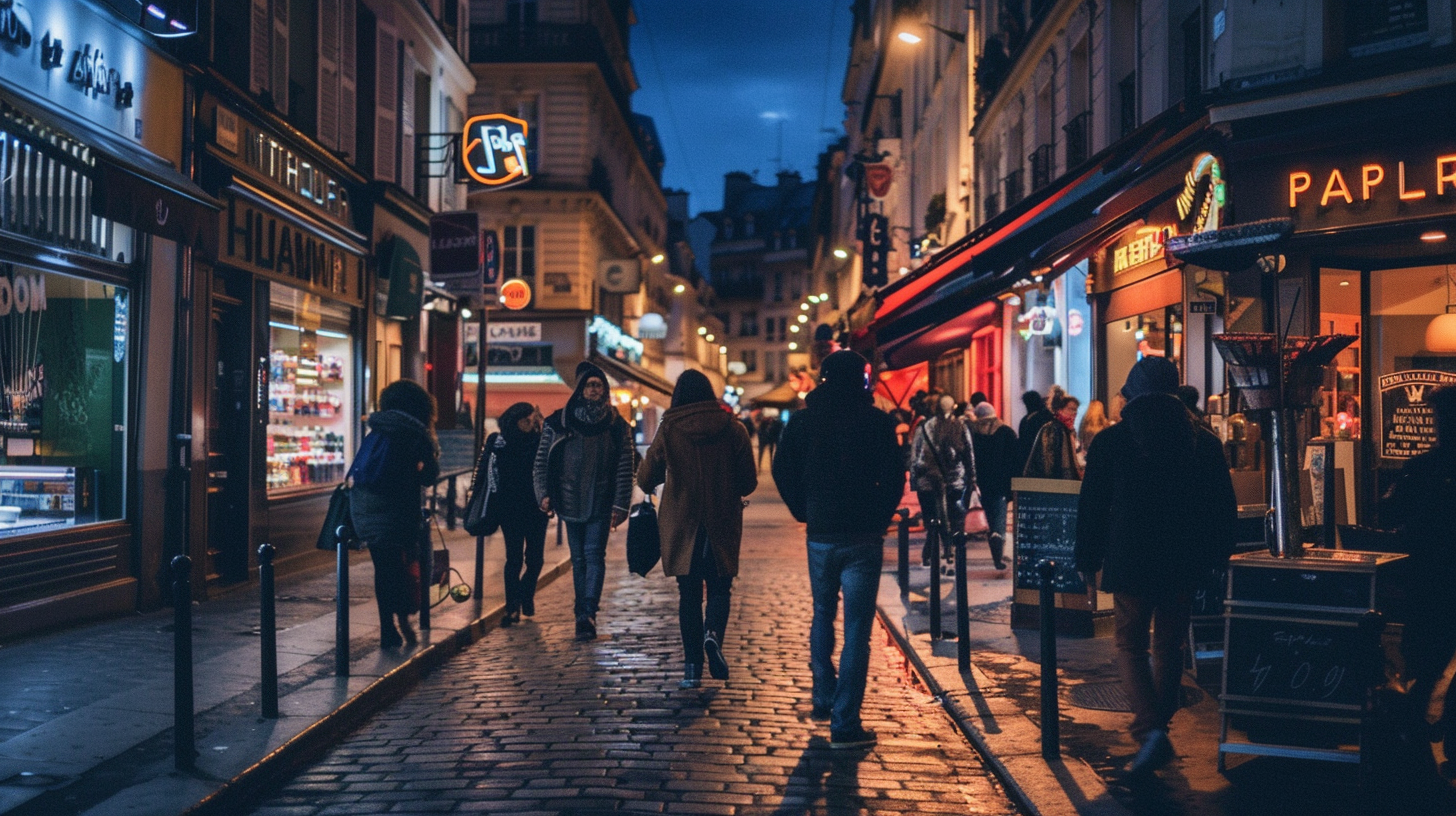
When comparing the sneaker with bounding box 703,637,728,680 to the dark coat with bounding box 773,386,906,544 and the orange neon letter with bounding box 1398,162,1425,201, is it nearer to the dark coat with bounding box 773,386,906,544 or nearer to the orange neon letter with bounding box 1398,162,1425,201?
the dark coat with bounding box 773,386,906,544

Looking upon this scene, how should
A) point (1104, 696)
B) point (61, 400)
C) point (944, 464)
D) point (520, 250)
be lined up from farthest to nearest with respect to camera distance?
1. point (520, 250)
2. point (944, 464)
3. point (61, 400)
4. point (1104, 696)

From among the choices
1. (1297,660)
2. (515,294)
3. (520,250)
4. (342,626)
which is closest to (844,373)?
(1297,660)

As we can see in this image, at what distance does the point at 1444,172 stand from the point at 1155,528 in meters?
5.61

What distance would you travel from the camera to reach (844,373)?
6262mm

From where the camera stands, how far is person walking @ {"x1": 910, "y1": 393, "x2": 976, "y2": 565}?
1280 cm

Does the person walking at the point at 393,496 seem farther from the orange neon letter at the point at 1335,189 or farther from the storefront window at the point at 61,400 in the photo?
the orange neon letter at the point at 1335,189

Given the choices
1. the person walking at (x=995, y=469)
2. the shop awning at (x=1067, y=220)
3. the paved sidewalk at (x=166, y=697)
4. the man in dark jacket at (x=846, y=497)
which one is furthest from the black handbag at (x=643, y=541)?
the person walking at (x=995, y=469)

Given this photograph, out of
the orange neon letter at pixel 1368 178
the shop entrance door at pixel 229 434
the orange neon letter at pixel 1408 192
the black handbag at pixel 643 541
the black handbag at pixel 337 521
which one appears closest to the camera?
the black handbag at pixel 643 541

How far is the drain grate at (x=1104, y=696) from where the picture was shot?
6816 millimetres

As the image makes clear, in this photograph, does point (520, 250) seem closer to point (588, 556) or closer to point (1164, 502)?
point (588, 556)

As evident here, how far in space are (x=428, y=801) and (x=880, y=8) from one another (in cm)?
4034

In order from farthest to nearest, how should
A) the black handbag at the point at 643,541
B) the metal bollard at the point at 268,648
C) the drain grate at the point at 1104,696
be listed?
1. the black handbag at the point at 643,541
2. the drain grate at the point at 1104,696
3. the metal bollard at the point at 268,648

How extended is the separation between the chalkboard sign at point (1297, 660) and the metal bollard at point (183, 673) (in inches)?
174

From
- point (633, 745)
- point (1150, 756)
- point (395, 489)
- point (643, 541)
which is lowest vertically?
point (633, 745)
